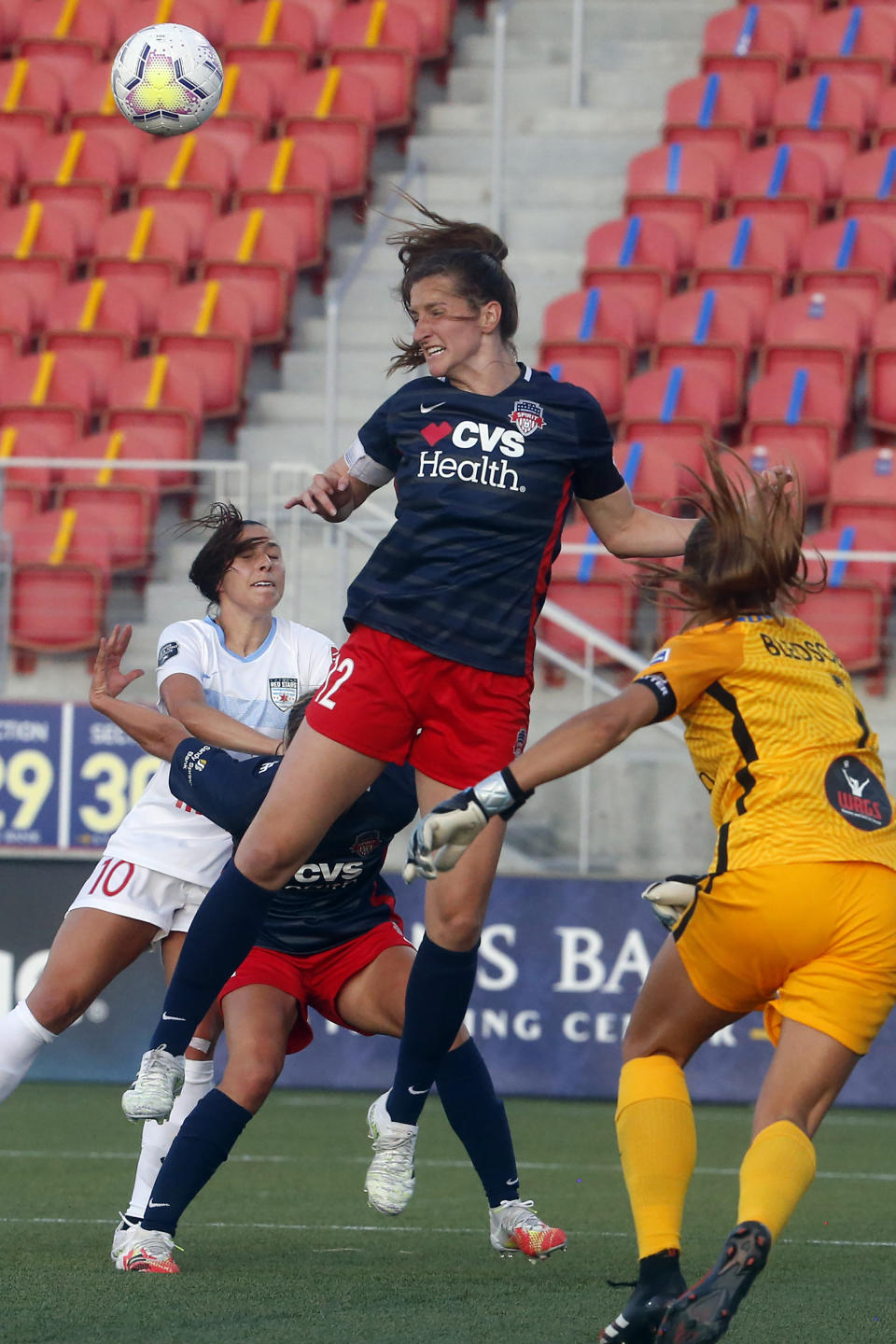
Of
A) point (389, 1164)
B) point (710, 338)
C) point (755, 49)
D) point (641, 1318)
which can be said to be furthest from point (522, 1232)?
point (755, 49)

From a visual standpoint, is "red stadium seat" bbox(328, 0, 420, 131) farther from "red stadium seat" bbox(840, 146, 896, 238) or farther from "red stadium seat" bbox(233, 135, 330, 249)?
"red stadium seat" bbox(840, 146, 896, 238)

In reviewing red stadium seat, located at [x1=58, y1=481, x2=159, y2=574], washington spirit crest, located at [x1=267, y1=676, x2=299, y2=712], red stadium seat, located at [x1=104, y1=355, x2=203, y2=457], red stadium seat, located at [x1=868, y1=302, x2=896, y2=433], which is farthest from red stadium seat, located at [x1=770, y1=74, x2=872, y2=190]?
washington spirit crest, located at [x1=267, y1=676, x2=299, y2=712]

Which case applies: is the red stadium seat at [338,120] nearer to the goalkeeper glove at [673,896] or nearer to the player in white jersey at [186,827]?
the player in white jersey at [186,827]

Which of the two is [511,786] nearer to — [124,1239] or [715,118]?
[124,1239]

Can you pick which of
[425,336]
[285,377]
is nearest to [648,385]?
[285,377]

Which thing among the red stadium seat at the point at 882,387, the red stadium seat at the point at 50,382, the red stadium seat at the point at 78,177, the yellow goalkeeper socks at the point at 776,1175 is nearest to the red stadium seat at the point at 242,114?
the red stadium seat at the point at 78,177

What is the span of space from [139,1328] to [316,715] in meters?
1.35

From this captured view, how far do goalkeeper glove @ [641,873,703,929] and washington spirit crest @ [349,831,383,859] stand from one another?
1285mm

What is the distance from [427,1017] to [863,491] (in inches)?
288

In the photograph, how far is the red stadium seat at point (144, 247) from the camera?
542 inches

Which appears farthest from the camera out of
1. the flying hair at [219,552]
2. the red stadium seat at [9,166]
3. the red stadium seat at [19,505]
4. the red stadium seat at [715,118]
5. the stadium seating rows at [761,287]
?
the red stadium seat at [9,166]

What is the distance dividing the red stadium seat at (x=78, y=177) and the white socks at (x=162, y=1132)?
10226 millimetres

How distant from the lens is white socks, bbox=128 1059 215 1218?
484cm

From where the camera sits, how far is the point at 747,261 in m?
13.3
